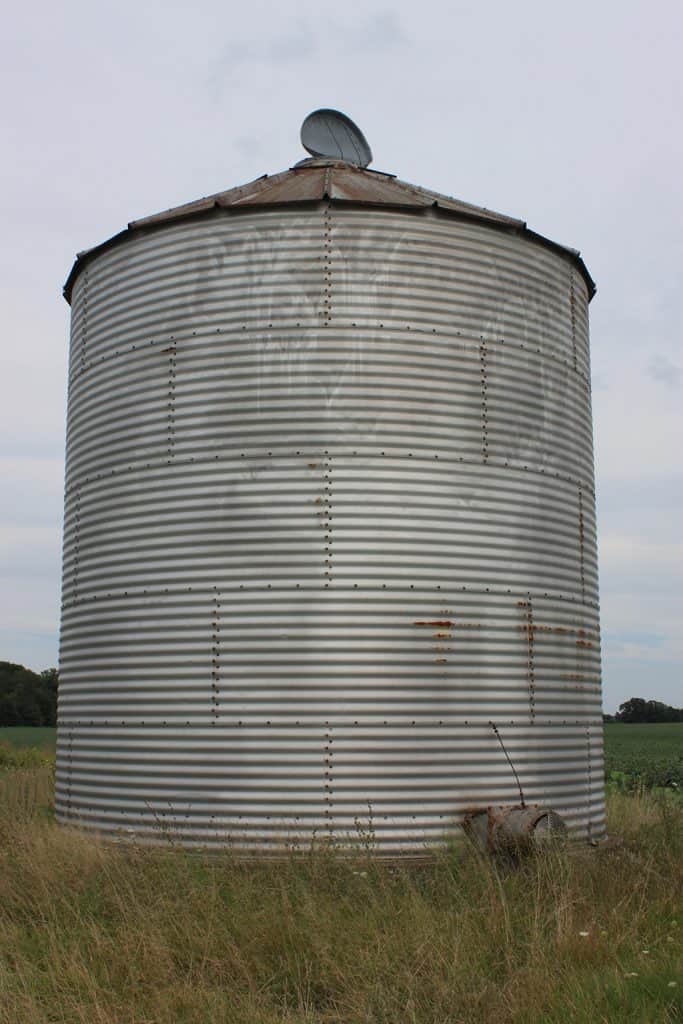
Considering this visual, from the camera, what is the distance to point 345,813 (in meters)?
8.62

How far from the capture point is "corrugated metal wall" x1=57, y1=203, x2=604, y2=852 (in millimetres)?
8859

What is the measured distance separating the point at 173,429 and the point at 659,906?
5730mm

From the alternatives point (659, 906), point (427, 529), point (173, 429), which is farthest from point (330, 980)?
point (173, 429)

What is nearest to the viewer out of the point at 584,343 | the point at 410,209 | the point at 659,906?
the point at 659,906

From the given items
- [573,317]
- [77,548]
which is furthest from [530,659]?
[77,548]

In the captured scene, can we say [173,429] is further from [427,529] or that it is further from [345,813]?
[345,813]

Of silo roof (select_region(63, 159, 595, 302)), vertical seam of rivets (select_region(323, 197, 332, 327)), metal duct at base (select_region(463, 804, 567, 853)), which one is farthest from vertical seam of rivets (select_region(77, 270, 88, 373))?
metal duct at base (select_region(463, 804, 567, 853))

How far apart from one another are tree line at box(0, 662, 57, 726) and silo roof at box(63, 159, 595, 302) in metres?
57.7

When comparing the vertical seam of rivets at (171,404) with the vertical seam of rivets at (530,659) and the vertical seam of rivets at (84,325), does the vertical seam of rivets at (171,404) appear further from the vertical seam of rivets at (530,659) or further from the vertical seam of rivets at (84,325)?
the vertical seam of rivets at (530,659)

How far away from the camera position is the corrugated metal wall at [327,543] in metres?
8.86

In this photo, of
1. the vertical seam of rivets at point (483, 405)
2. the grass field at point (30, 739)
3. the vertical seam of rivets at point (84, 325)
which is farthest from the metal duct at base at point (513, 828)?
the grass field at point (30, 739)

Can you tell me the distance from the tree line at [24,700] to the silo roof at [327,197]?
2272 inches

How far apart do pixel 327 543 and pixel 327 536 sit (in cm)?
6

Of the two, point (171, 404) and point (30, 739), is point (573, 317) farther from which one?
point (30, 739)
